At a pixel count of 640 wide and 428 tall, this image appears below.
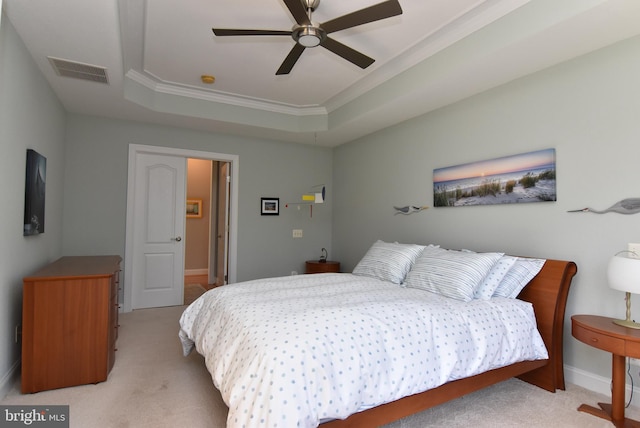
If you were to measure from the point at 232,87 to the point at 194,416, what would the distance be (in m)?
3.37

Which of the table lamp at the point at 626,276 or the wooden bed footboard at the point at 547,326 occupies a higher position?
the table lamp at the point at 626,276

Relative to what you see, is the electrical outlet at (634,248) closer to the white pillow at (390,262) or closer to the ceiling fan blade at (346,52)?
the white pillow at (390,262)

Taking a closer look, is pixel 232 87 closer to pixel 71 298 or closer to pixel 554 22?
pixel 71 298

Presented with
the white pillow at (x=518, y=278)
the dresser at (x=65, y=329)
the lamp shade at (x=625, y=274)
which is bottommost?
the dresser at (x=65, y=329)

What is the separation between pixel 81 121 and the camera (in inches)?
167

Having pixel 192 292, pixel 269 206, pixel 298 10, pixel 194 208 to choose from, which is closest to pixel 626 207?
pixel 298 10

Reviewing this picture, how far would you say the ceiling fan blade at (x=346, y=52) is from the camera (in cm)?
241

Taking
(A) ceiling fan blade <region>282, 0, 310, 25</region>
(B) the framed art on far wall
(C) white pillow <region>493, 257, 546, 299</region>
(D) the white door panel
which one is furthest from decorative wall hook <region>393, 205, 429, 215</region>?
(B) the framed art on far wall

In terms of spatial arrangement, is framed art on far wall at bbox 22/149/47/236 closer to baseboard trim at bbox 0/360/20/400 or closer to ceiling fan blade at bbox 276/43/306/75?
baseboard trim at bbox 0/360/20/400

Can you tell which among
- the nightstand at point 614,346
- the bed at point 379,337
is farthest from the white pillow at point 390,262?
the nightstand at point 614,346

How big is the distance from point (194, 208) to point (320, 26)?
592cm

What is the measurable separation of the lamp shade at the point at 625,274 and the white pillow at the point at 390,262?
1465 millimetres

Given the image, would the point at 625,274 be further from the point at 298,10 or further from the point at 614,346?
the point at 298,10

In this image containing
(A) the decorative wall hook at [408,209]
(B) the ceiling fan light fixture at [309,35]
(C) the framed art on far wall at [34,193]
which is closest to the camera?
(B) the ceiling fan light fixture at [309,35]
